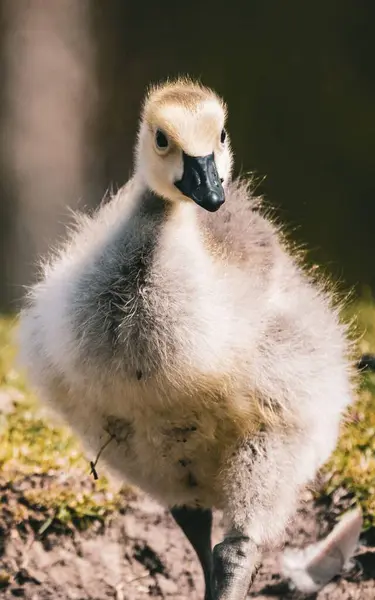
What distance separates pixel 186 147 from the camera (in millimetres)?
2689

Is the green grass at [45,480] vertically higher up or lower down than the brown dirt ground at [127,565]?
higher up

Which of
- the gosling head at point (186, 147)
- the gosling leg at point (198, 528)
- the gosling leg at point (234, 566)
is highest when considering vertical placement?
the gosling head at point (186, 147)

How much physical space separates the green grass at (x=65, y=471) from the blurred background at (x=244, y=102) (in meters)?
2.38

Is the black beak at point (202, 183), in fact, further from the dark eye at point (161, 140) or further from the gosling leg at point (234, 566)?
the gosling leg at point (234, 566)

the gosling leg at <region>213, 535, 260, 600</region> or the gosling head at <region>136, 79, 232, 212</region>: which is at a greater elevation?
the gosling head at <region>136, 79, 232, 212</region>

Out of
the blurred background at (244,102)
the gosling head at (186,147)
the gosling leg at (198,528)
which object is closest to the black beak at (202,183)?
the gosling head at (186,147)

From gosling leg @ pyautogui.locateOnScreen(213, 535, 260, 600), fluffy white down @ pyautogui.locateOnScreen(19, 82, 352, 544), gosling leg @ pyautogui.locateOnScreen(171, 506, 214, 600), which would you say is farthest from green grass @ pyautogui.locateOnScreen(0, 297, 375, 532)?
gosling leg @ pyautogui.locateOnScreen(213, 535, 260, 600)

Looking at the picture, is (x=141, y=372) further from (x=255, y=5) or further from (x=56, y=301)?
(x=255, y=5)

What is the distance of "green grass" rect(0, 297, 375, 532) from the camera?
3.64 meters

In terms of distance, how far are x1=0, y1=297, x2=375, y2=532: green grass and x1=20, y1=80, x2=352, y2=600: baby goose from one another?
1.92 ft

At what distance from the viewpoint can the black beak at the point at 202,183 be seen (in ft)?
8.46

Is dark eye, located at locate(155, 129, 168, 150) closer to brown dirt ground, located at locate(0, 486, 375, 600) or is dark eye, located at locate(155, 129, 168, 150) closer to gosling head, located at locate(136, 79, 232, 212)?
gosling head, located at locate(136, 79, 232, 212)

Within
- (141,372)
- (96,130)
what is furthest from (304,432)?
(96,130)

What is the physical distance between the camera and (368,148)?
6820 mm
